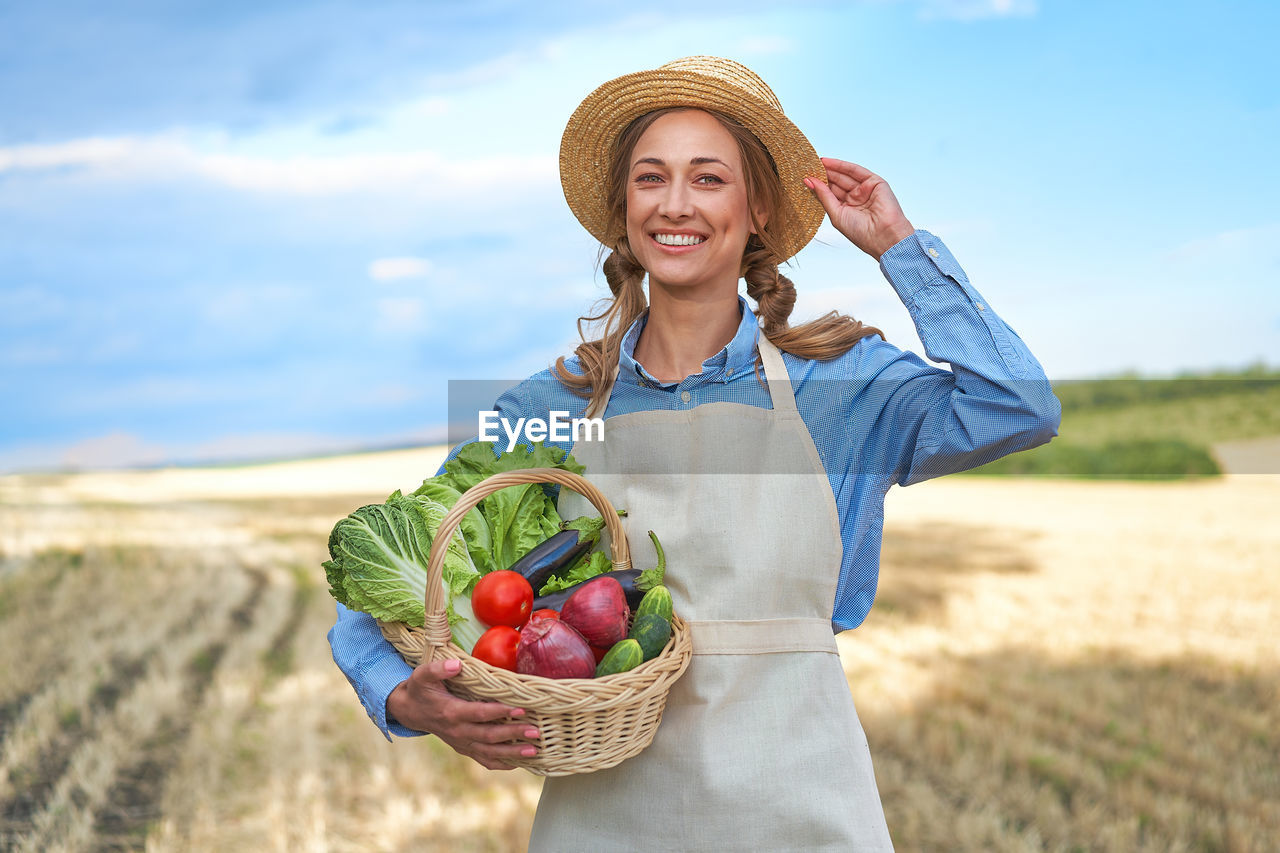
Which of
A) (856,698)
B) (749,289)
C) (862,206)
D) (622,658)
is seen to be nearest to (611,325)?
(749,289)

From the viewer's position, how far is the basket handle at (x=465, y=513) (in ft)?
6.62

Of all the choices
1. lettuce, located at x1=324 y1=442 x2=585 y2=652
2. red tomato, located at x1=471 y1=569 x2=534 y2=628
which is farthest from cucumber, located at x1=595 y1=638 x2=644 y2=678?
lettuce, located at x1=324 y1=442 x2=585 y2=652

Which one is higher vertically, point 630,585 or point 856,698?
point 630,585

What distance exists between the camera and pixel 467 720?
1993mm

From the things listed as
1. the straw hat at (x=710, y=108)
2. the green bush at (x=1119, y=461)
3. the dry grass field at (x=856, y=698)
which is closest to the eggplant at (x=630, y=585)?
the straw hat at (x=710, y=108)

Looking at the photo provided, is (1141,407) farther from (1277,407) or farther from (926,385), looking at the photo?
(926,385)

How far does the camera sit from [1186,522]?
12.0 meters

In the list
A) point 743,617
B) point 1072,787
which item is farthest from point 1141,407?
point 743,617

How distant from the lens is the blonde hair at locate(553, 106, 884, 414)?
2.57 m

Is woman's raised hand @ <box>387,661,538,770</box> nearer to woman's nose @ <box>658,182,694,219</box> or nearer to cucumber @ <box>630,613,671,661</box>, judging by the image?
cucumber @ <box>630,613,671,661</box>

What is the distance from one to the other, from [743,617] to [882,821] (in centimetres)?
56

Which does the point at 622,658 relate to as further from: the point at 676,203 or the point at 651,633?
the point at 676,203

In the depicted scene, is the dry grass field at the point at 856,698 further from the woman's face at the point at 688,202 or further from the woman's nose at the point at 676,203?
the woman's nose at the point at 676,203

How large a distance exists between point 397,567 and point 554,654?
51cm
